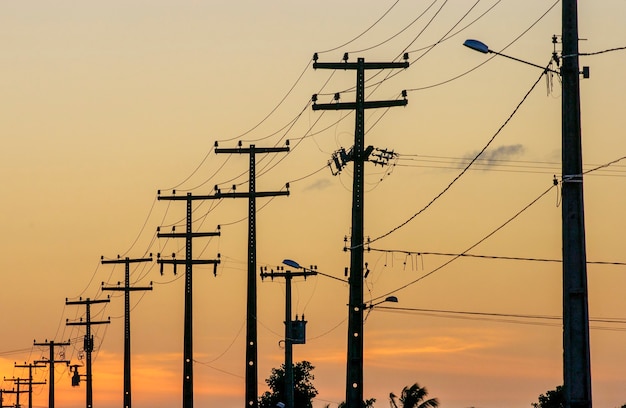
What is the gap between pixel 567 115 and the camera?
3378 centimetres

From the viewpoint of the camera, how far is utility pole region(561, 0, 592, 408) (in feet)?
107

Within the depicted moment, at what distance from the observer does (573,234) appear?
33.2 m

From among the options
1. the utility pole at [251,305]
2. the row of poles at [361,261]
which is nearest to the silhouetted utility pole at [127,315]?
the row of poles at [361,261]

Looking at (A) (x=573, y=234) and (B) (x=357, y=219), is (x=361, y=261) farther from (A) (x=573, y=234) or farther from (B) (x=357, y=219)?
(A) (x=573, y=234)

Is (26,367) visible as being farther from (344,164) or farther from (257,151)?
(344,164)

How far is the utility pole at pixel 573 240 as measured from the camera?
107 ft

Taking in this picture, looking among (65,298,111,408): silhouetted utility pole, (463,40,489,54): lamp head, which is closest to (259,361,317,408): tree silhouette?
(65,298,111,408): silhouetted utility pole

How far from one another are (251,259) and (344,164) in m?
21.6

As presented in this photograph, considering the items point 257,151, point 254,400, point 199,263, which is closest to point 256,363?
point 254,400

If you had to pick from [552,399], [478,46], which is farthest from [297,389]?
[478,46]

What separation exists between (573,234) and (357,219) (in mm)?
26089

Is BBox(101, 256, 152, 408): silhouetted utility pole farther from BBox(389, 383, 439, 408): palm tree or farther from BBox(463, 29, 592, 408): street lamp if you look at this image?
BBox(463, 29, 592, 408): street lamp

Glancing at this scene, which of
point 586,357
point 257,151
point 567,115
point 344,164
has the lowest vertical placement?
point 586,357

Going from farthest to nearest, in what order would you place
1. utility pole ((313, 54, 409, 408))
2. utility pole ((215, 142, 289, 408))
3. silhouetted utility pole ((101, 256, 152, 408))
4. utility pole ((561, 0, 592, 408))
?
silhouetted utility pole ((101, 256, 152, 408))
utility pole ((215, 142, 289, 408))
utility pole ((313, 54, 409, 408))
utility pole ((561, 0, 592, 408))
